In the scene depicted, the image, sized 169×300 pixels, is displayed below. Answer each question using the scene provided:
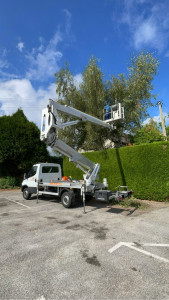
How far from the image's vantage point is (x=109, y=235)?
482cm

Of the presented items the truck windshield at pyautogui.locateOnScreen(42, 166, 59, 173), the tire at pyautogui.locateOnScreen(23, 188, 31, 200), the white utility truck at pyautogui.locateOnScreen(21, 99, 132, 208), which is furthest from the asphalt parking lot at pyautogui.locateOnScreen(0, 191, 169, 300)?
the tire at pyautogui.locateOnScreen(23, 188, 31, 200)

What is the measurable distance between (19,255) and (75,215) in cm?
343

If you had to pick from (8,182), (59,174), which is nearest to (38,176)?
(59,174)

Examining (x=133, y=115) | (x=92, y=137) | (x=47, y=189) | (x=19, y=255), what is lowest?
(x=19, y=255)

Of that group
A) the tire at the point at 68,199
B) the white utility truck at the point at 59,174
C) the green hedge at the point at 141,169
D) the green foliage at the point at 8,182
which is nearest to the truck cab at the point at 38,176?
the white utility truck at the point at 59,174

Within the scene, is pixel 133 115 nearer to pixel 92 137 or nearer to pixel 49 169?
pixel 92 137

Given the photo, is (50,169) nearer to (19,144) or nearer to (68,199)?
(68,199)

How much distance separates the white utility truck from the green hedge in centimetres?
179

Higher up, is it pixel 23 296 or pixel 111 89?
pixel 111 89

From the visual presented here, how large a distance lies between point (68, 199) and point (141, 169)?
460 centimetres

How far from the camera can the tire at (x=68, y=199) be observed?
7.91 metres

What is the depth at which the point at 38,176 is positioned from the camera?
31.6 feet

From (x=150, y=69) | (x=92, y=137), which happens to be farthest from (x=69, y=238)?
(x=150, y=69)

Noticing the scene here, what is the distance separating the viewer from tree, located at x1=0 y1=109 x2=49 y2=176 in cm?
1567
